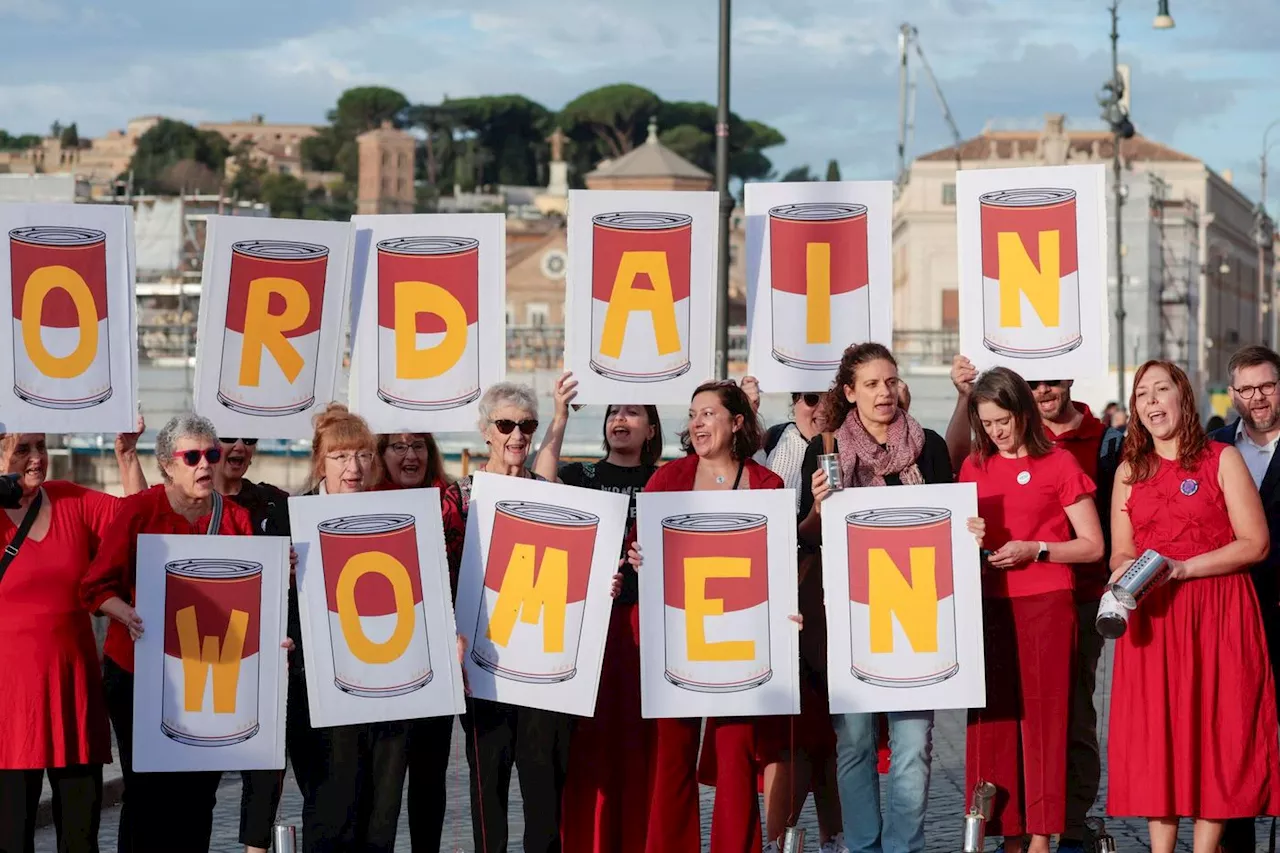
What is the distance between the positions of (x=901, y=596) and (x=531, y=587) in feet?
4.14

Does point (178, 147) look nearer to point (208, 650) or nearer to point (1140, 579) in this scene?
point (208, 650)

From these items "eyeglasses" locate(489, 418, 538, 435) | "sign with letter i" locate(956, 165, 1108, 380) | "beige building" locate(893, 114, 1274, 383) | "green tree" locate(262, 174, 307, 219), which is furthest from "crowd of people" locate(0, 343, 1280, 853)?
"green tree" locate(262, 174, 307, 219)

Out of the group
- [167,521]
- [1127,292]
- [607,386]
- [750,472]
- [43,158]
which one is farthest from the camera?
[43,158]

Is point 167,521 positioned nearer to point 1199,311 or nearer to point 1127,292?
point 1127,292

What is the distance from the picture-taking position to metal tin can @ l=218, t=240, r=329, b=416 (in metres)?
7.59

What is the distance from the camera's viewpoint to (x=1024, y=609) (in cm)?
725

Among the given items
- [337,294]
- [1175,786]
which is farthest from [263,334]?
[1175,786]

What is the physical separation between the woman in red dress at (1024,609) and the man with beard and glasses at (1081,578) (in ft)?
1.26

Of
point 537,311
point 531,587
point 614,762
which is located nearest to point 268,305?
point 531,587

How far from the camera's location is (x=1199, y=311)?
3342 inches

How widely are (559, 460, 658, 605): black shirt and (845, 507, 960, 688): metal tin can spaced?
0.76m

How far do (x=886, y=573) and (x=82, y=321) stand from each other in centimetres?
299

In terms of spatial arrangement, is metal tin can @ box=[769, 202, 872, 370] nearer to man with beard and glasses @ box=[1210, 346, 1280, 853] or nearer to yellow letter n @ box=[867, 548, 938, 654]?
yellow letter n @ box=[867, 548, 938, 654]

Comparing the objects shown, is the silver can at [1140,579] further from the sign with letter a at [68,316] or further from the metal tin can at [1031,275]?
the sign with letter a at [68,316]
